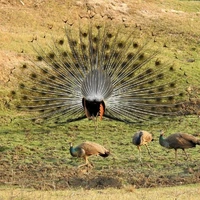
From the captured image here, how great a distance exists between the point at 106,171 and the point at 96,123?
4.54 metres

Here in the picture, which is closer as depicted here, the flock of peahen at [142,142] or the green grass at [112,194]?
the green grass at [112,194]

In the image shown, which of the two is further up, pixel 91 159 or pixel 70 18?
pixel 70 18

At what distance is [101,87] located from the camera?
57.1ft

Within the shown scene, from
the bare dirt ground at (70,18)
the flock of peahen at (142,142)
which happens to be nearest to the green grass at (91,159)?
the flock of peahen at (142,142)

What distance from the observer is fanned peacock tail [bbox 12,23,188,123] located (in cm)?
1758

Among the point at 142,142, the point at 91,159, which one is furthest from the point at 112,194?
the point at 91,159

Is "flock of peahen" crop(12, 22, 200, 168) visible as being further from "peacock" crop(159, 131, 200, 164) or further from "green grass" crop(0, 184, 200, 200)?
"green grass" crop(0, 184, 200, 200)

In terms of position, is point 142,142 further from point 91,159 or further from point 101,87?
point 101,87

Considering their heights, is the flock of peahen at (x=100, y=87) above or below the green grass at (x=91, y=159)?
above

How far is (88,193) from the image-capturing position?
39.8ft

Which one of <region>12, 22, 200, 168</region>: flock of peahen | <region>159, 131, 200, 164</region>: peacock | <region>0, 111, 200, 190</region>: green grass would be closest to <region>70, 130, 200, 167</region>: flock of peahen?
<region>159, 131, 200, 164</region>: peacock

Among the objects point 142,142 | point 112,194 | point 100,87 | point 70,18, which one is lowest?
point 112,194

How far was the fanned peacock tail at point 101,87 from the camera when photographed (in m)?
17.6

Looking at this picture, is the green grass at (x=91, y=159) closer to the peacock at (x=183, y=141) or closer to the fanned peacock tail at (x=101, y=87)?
the peacock at (x=183, y=141)
